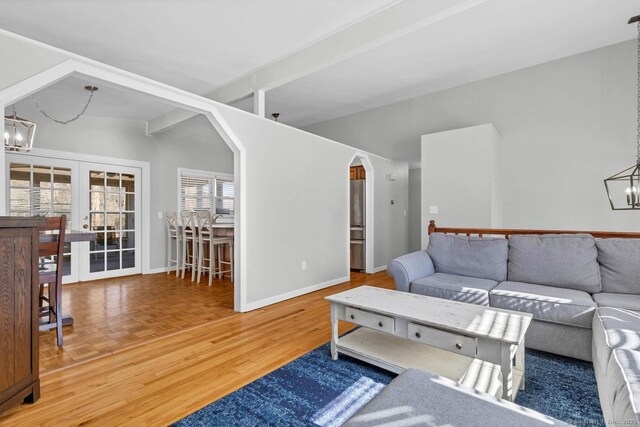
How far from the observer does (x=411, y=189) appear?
6961mm

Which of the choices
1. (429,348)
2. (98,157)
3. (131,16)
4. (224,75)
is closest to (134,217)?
(98,157)

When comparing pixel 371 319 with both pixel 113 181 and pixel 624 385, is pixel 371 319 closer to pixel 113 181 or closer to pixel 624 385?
pixel 624 385

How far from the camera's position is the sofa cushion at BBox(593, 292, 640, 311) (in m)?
2.12

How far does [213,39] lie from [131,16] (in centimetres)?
74

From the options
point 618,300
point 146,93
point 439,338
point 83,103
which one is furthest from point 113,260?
point 618,300

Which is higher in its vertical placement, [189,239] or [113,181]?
[113,181]

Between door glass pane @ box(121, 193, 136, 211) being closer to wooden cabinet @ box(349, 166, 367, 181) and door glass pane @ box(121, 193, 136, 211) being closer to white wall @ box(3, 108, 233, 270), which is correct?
white wall @ box(3, 108, 233, 270)

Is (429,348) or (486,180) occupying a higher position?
(486,180)

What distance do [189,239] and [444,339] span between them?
4.53 metres

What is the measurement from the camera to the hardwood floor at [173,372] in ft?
5.44

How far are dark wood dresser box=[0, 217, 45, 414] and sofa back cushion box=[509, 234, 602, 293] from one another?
349 cm

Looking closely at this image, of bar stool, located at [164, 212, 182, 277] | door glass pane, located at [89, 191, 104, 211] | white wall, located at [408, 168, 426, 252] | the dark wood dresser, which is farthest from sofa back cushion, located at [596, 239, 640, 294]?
door glass pane, located at [89, 191, 104, 211]

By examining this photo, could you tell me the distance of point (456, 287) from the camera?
268cm

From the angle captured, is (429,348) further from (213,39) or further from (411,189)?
(411,189)
